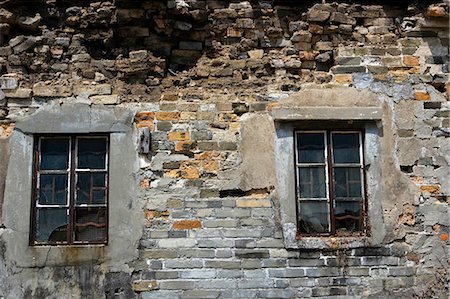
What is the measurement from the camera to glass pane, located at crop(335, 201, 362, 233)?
19.2 ft

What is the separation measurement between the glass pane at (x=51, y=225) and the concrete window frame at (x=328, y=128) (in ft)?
7.20

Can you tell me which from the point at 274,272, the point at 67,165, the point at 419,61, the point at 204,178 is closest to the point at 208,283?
the point at 274,272

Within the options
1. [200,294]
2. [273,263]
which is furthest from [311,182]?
[200,294]

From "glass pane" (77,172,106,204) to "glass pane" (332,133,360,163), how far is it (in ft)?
7.96

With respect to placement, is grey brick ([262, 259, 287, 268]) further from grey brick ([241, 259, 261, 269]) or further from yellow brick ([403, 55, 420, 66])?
yellow brick ([403, 55, 420, 66])

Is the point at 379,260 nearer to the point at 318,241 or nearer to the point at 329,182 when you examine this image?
the point at 318,241

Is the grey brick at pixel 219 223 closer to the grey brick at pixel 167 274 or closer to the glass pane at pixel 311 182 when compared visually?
the grey brick at pixel 167 274

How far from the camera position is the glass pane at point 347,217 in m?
5.87

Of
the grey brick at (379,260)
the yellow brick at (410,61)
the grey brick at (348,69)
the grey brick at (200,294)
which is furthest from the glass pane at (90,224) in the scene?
the yellow brick at (410,61)

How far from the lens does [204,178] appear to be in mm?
5781

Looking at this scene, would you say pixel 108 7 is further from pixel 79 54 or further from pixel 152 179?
pixel 152 179

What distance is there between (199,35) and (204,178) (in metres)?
1.57

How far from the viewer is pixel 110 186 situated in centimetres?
572

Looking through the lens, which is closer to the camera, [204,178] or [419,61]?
[204,178]
